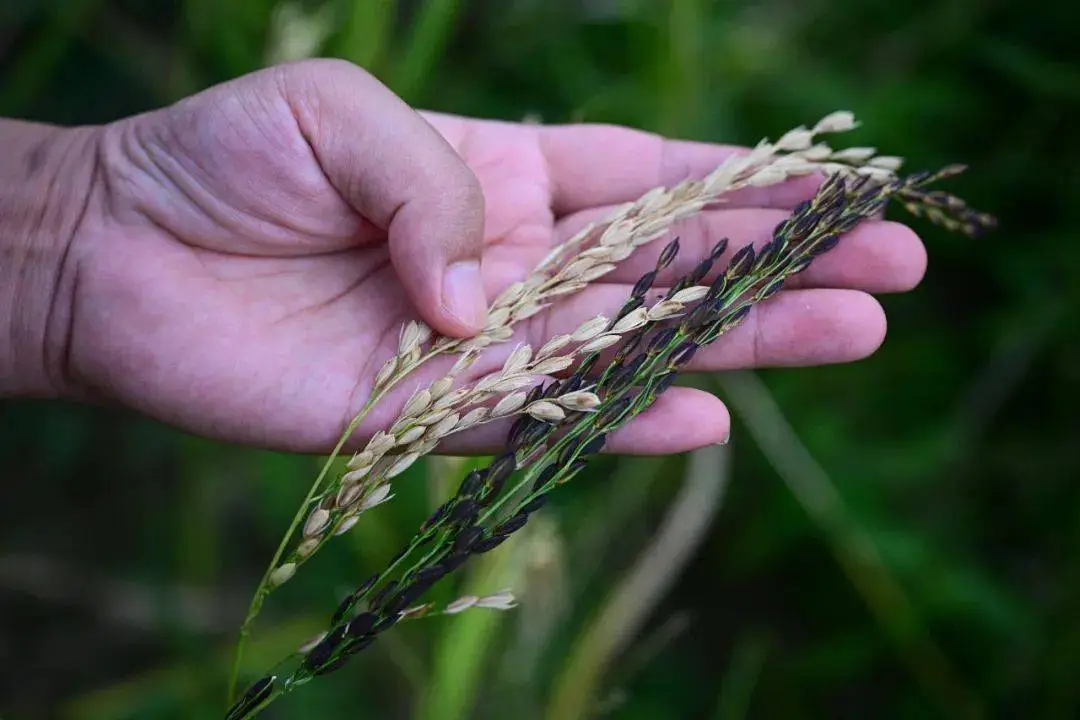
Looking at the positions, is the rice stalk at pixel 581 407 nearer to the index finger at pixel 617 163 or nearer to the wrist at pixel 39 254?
the index finger at pixel 617 163

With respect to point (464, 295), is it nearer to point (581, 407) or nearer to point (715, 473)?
point (581, 407)

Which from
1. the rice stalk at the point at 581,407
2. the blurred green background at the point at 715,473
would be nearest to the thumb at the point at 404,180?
the rice stalk at the point at 581,407

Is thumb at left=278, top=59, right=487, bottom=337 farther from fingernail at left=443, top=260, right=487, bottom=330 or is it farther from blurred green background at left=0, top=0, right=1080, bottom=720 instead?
blurred green background at left=0, top=0, right=1080, bottom=720

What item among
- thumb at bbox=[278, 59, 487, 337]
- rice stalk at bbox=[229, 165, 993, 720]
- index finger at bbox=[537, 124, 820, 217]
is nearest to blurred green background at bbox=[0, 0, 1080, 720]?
index finger at bbox=[537, 124, 820, 217]

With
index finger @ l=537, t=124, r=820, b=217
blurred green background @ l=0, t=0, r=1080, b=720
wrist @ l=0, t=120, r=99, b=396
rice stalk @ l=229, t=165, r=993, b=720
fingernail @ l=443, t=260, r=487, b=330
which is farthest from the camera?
blurred green background @ l=0, t=0, r=1080, b=720

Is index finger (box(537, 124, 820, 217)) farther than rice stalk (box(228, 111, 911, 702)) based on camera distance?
Yes

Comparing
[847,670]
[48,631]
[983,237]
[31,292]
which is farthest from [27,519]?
[983,237]

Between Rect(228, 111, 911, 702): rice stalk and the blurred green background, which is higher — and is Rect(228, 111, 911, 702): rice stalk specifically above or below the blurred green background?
above
